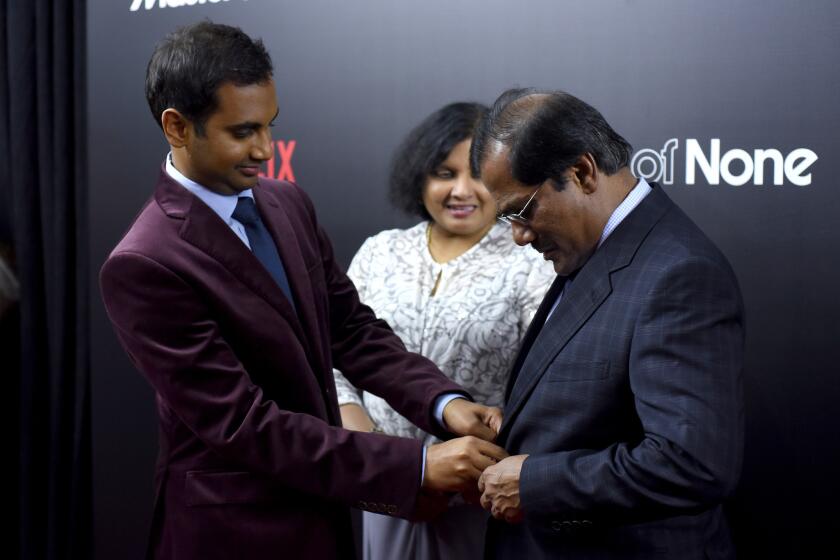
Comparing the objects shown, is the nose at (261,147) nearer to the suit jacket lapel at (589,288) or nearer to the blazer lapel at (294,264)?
the blazer lapel at (294,264)

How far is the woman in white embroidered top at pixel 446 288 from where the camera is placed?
2441 mm

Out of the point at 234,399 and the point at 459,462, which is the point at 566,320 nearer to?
the point at 459,462

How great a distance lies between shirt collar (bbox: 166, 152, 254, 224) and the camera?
1924 mm

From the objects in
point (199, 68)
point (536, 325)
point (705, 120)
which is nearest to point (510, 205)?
point (536, 325)

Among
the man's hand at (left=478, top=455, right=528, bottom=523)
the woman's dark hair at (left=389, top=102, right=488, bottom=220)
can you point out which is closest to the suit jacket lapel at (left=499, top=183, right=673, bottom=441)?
the man's hand at (left=478, top=455, right=528, bottom=523)

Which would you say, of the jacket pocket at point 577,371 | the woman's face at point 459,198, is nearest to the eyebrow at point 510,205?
the jacket pocket at point 577,371

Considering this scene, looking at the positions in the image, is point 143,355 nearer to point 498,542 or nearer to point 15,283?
point 498,542

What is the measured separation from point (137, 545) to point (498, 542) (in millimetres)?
2212

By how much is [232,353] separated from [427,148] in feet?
3.32

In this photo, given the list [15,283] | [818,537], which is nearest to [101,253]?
[15,283]

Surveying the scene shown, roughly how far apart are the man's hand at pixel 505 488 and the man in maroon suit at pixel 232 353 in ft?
0.39

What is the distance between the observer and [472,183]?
260cm

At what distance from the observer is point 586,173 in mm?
1673

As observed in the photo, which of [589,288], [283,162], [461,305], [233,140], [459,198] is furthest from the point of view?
[283,162]
